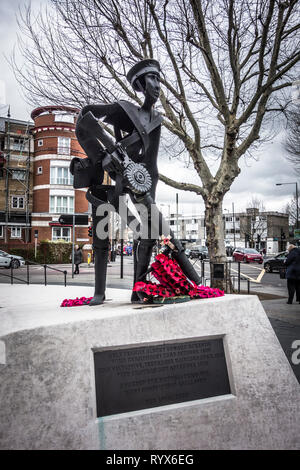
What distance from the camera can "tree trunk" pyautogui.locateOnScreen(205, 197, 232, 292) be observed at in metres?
10.7

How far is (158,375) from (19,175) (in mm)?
39400

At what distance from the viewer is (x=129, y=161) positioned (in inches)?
143

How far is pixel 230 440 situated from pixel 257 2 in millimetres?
8775

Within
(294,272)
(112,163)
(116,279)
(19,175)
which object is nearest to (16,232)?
(19,175)

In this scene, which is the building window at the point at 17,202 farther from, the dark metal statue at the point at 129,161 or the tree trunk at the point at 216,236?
the dark metal statue at the point at 129,161

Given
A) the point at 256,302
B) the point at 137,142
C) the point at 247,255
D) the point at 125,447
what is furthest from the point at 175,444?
the point at 247,255

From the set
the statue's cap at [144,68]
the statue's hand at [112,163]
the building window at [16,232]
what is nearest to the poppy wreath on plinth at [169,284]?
the statue's hand at [112,163]

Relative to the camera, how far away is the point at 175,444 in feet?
8.03

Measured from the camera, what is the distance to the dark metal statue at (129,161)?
3646 mm

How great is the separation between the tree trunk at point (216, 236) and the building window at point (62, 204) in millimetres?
28612

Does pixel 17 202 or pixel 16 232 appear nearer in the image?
pixel 16 232

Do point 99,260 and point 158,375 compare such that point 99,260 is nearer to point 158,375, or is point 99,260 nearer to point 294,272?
point 158,375

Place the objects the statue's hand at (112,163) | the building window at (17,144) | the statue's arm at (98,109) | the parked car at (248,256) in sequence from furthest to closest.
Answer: the building window at (17,144) → the parked car at (248,256) → the statue's arm at (98,109) → the statue's hand at (112,163)

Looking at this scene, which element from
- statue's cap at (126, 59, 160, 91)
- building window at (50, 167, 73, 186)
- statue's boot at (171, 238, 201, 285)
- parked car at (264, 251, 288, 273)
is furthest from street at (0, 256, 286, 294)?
building window at (50, 167, 73, 186)
